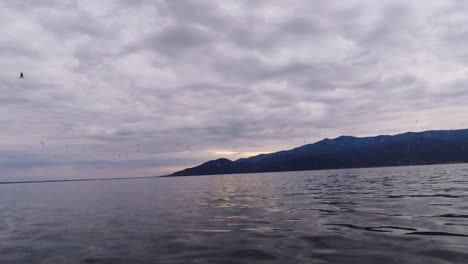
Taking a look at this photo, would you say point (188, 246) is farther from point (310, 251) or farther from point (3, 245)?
point (3, 245)

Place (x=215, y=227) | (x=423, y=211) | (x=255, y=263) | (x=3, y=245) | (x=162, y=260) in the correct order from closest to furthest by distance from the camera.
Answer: (x=255, y=263), (x=162, y=260), (x=3, y=245), (x=215, y=227), (x=423, y=211)

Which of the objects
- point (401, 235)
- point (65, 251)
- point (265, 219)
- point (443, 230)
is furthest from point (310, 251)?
point (65, 251)

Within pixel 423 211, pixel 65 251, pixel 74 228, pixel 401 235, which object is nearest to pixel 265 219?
pixel 401 235

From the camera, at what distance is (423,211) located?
73.4ft

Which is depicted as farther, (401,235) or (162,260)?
(401,235)

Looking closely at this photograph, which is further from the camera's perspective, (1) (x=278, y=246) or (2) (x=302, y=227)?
(2) (x=302, y=227)

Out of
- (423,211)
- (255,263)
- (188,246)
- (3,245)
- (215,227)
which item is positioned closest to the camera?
(255,263)

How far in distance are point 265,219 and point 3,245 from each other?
54.9 ft

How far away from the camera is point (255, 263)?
12.5 metres

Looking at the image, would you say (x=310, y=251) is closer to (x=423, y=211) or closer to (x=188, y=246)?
(x=188, y=246)

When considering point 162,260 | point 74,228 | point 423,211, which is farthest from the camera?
point 74,228

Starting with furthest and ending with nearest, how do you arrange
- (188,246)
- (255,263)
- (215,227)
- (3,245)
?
(215,227) < (3,245) < (188,246) < (255,263)

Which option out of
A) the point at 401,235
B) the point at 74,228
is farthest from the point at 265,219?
the point at 74,228

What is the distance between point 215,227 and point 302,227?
5.75m
